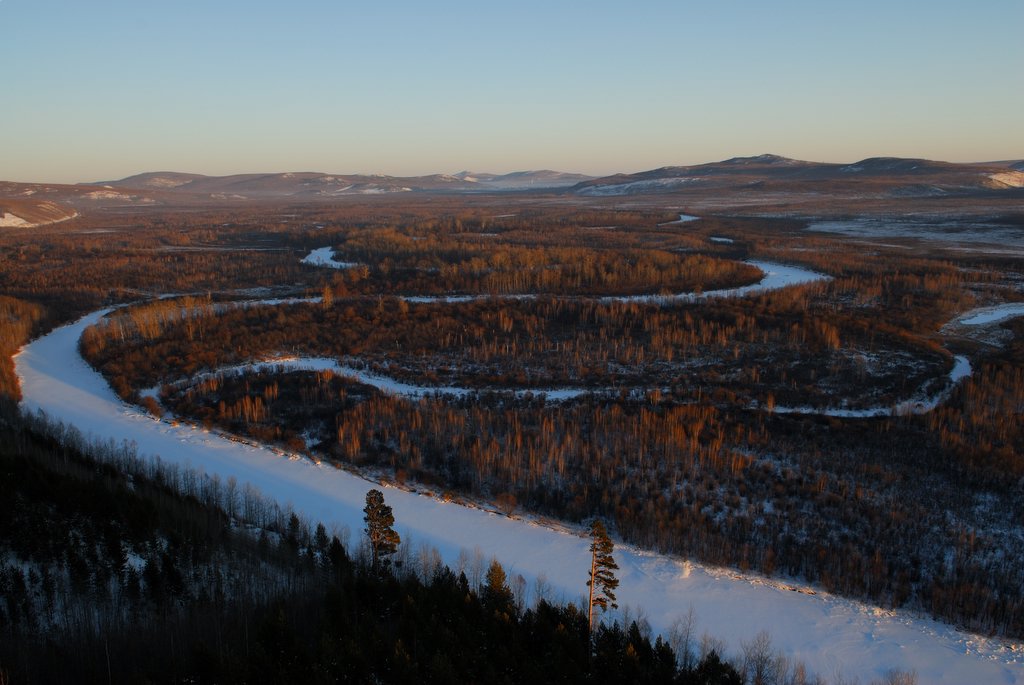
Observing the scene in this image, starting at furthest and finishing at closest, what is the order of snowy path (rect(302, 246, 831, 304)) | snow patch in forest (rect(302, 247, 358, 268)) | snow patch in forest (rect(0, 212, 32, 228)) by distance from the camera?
snow patch in forest (rect(0, 212, 32, 228)) → snow patch in forest (rect(302, 247, 358, 268)) → snowy path (rect(302, 246, 831, 304))

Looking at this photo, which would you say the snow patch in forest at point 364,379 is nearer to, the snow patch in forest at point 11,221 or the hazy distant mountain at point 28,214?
the hazy distant mountain at point 28,214

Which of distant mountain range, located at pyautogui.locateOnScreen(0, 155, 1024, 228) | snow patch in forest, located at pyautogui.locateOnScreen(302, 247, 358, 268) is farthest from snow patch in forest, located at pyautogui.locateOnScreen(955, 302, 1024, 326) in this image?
distant mountain range, located at pyautogui.locateOnScreen(0, 155, 1024, 228)

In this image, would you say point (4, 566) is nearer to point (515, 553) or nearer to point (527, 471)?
point (515, 553)

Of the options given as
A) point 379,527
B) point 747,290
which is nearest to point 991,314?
point 747,290

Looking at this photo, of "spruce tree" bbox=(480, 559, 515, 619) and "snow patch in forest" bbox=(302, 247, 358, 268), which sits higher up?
"snow patch in forest" bbox=(302, 247, 358, 268)

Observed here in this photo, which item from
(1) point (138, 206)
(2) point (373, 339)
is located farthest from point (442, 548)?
(1) point (138, 206)

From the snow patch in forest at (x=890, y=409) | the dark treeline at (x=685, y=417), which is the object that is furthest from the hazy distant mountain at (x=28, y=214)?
the snow patch in forest at (x=890, y=409)

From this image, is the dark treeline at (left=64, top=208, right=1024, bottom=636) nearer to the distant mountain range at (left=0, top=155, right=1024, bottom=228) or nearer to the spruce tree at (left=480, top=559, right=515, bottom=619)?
the spruce tree at (left=480, top=559, right=515, bottom=619)
